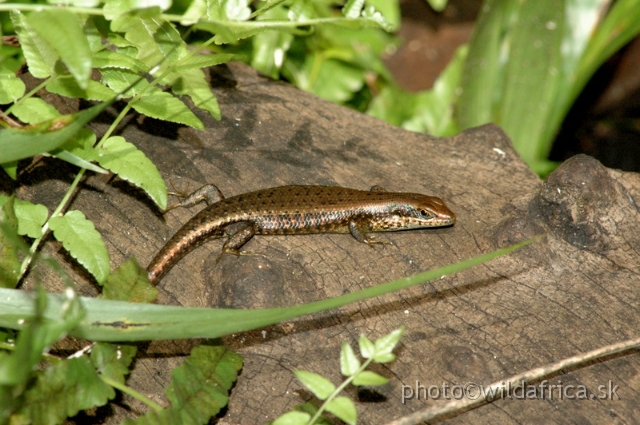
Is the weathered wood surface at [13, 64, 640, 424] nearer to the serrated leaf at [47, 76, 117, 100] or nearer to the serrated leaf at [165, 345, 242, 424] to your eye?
the serrated leaf at [165, 345, 242, 424]

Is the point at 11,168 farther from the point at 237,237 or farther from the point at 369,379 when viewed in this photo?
the point at 369,379

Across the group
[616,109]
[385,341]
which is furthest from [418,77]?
[385,341]

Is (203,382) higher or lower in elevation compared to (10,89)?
lower

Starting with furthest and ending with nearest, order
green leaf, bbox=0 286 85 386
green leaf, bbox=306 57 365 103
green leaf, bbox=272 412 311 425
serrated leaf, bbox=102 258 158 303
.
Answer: green leaf, bbox=306 57 365 103, serrated leaf, bbox=102 258 158 303, green leaf, bbox=272 412 311 425, green leaf, bbox=0 286 85 386

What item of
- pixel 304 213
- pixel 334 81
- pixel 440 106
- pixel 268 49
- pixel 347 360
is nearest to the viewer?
pixel 347 360

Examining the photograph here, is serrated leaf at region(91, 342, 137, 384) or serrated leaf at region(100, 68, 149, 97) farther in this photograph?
serrated leaf at region(100, 68, 149, 97)

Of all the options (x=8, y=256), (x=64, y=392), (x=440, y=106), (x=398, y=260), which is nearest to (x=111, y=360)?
(x=64, y=392)

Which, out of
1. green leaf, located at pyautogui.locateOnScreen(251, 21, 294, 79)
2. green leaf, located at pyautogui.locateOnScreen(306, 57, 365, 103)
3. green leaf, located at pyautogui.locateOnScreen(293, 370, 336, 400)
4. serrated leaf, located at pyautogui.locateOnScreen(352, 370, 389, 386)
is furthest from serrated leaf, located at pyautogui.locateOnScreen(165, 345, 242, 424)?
green leaf, located at pyautogui.locateOnScreen(306, 57, 365, 103)
